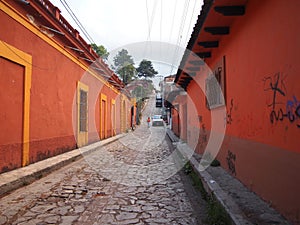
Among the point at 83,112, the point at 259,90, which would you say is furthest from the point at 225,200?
the point at 83,112

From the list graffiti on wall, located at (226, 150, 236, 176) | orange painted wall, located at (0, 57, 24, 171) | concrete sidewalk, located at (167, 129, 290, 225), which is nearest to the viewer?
concrete sidewalk, located at (167, 129, 290, 225)

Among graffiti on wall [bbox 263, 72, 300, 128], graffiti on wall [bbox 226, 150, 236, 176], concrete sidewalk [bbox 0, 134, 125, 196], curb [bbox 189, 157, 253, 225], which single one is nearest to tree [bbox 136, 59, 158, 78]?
concrete sidewalk [bbox 0, 134, 125, 196]

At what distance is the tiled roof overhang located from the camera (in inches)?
159

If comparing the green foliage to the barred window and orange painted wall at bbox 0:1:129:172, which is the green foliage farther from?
the barred window

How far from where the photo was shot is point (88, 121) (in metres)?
12.0

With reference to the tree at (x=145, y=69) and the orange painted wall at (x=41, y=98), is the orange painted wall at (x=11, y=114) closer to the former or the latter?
the orange painted wall at (x=41, y=98)

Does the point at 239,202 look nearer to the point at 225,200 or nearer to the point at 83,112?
the point at 225,200

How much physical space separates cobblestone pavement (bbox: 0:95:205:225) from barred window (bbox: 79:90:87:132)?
446 cm

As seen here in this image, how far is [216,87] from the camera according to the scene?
6234mm

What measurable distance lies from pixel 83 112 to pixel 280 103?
9.42m

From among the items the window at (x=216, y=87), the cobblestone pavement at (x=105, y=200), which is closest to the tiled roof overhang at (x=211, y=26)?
the window at (x=216, y=87)

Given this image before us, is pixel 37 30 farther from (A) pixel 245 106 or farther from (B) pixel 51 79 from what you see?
(A) pixel 245 106

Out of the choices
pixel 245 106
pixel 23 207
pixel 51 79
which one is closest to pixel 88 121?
pixel 51 79

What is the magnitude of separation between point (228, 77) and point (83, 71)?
7402 mm
